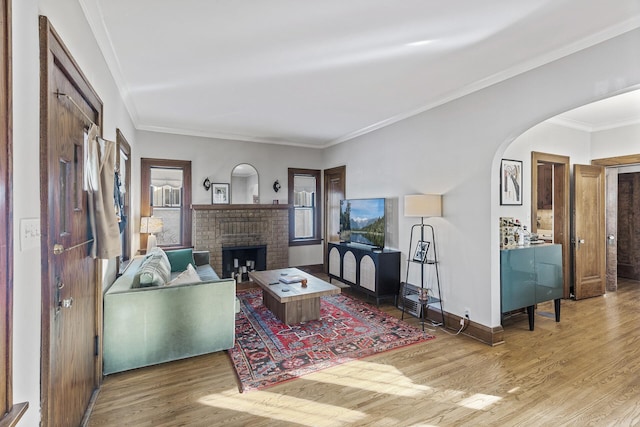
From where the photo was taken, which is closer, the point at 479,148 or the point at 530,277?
the point at 479,148

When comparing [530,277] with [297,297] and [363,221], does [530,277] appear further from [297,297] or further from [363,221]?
[297,297]

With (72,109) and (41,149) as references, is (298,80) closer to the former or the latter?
(72,109)

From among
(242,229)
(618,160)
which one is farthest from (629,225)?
(242,229)

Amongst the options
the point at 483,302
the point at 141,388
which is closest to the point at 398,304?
the point at 483,302

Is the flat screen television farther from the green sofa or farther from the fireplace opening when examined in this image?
the green sofa

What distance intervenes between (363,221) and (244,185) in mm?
2324

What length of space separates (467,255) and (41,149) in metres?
3.59

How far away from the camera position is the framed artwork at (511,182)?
3.97 meters

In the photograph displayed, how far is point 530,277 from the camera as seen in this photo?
3545 millimetres

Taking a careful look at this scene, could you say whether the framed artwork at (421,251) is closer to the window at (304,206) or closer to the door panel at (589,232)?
the door panel at (589,232)

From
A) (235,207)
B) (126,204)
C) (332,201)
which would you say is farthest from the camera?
(332,201)

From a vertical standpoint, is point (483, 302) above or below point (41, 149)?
below

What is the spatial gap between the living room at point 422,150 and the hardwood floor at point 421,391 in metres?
0.64

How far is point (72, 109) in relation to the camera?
1823 millimetres
